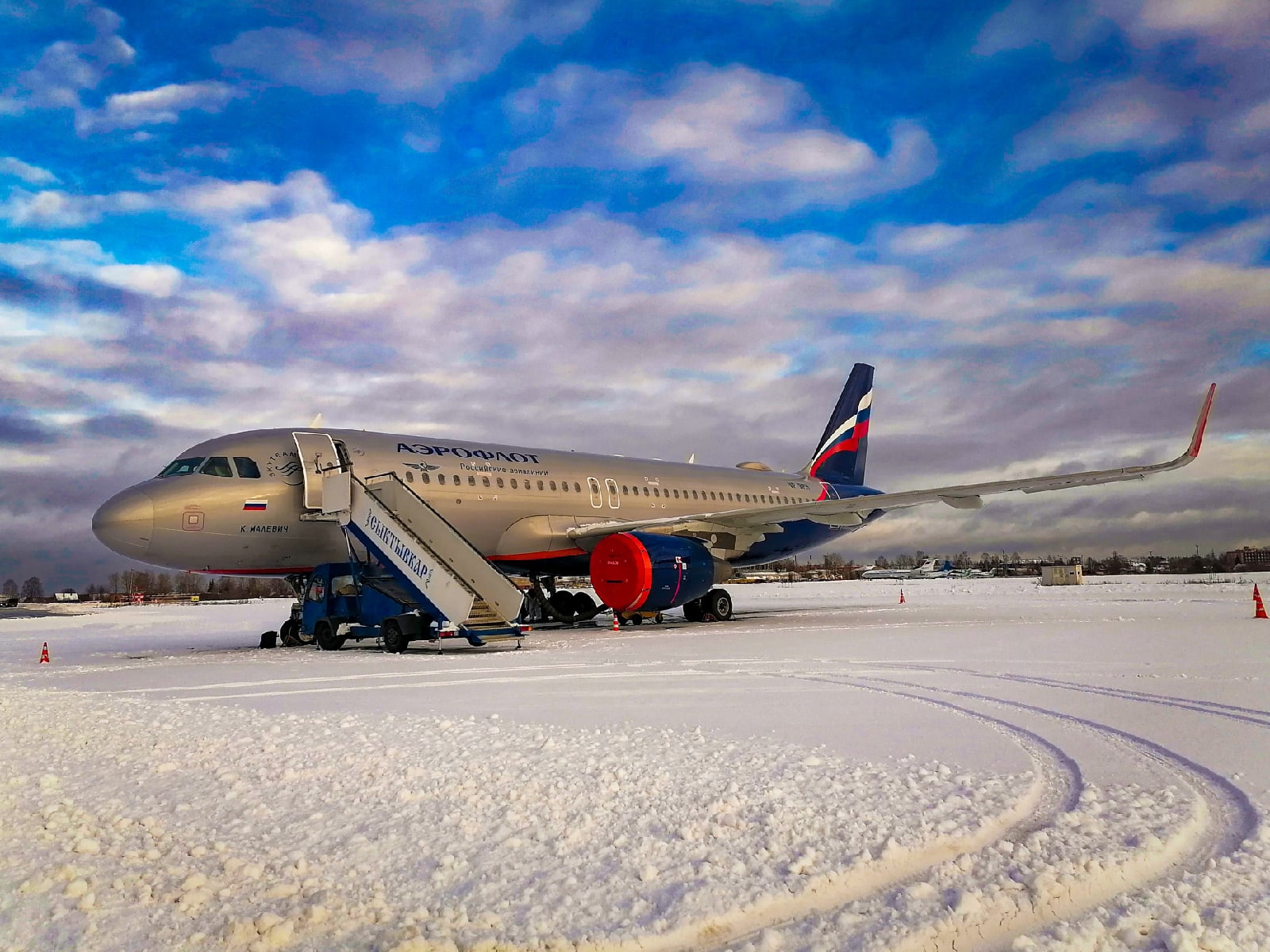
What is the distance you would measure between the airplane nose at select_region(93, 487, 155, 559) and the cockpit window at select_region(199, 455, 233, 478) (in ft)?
2.90

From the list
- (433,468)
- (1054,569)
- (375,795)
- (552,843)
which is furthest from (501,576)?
(1054,569)

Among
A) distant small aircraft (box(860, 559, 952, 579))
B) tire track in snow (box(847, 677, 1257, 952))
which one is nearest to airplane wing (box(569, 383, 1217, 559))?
tire track in snow (box(847, 677, 1257, 952))

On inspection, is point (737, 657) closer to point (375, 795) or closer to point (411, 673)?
point (411, 673)

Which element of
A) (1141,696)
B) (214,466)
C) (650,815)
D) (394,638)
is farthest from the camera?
(214,466)

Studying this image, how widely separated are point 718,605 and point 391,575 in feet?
25.2

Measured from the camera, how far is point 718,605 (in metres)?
18.1

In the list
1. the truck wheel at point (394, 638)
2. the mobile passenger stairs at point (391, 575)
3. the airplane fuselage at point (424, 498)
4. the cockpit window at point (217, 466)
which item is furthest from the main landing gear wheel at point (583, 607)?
the cockpit window at point (217, 466)

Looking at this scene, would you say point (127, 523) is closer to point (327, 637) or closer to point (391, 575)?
point (327, 637)

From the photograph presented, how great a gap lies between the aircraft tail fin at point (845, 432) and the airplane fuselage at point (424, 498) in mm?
4265

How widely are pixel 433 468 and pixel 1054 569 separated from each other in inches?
1237

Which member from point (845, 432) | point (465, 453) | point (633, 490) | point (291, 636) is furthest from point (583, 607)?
point (845, 432)

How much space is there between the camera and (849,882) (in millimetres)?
2959

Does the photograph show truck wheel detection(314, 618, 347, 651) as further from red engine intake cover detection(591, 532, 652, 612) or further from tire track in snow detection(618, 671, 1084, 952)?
tire track in snow detection(618, 671, 1084, 952)

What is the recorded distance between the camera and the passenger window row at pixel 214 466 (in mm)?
13430
